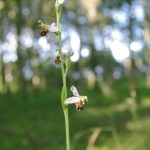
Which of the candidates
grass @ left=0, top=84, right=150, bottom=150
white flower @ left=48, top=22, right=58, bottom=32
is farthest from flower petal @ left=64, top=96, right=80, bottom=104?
grass @ left=0, top=84, right=150, bottom=150

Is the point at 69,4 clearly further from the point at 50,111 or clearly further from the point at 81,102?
the point at 81,102

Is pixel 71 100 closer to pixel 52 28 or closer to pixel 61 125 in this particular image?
pixel 52 28

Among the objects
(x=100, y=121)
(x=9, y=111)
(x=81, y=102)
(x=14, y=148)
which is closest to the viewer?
(x=81, y=102)

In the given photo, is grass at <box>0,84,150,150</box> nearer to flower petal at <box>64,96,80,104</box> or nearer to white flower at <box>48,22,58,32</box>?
flower petal at <box>64,96,80,104</box>

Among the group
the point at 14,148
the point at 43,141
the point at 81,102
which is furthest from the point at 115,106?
the point at 81,102

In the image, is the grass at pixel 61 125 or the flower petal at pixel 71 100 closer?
the flower petal at pixel 71 100

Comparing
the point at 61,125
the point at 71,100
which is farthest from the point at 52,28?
the point at 61,125

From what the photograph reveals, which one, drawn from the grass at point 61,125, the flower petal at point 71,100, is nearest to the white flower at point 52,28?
the flower petal at point 71,100

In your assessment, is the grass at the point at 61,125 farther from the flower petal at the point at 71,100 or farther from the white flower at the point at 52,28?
the white flower at the point at 52,28
